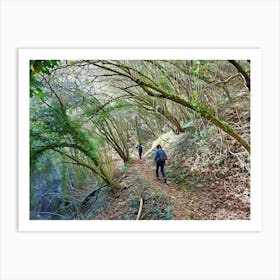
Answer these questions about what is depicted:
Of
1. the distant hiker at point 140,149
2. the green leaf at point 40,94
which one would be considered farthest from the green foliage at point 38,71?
the distant hiker at point 140,149

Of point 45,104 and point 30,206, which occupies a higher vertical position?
point 45,104

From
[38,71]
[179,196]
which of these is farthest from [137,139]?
[38,71]

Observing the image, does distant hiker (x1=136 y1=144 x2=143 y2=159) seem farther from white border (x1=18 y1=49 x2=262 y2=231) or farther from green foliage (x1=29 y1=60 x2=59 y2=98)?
green foliage (x1=29 y1=60 x2=59 y2=98)

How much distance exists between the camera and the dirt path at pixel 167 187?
259 cm

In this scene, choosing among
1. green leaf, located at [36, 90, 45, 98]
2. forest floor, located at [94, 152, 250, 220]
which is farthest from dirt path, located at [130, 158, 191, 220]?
green leaf, located at [36, 90, 45, 98]

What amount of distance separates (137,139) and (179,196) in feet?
1.76

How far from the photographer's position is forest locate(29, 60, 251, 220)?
258cm

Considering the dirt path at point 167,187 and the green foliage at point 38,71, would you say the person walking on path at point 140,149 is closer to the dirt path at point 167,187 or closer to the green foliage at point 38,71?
the dirt path at point 167,187

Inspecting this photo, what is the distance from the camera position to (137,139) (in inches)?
103

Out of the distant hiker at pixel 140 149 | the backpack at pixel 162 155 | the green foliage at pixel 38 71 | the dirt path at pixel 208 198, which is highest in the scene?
the green foliage at pixel 38 71
